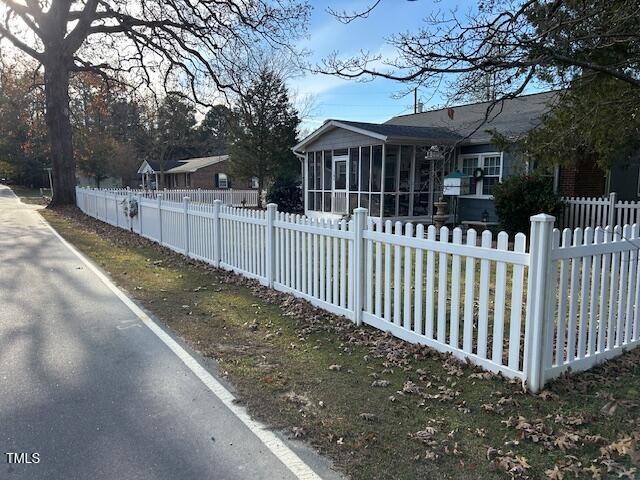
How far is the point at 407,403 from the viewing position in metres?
3.85

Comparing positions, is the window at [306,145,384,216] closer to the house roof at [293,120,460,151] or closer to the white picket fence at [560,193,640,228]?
the house roof at [293,120,460,151]

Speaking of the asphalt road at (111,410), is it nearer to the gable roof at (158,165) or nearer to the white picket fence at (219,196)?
the white picket fence at (219,196)

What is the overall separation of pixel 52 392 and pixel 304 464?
2.32m

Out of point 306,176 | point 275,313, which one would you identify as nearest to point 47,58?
point 306,176

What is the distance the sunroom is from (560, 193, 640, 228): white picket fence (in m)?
4.18

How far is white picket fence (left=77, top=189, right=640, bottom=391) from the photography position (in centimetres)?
394

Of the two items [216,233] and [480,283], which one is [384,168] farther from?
[480,283]

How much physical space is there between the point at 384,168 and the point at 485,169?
342cm

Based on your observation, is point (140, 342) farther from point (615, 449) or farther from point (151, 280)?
point (615, 449)

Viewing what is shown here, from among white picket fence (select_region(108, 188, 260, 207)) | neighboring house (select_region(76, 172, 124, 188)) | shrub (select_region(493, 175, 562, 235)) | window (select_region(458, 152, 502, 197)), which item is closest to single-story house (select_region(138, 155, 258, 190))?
white picket fence (select_region(108, 188, 260, 207))

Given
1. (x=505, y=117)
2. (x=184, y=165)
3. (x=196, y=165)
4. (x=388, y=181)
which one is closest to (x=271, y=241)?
(x=388, y=181)

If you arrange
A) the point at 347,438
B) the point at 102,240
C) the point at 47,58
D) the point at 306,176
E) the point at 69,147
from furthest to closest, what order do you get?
the point at 69,147 → the point at 47,58 → the point at 306,176 → the point at 102,240 → the point at 347,438

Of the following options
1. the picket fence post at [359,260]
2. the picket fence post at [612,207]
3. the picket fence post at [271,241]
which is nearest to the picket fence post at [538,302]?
the picket fence post at [359,260]

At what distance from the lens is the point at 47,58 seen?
943 inches
